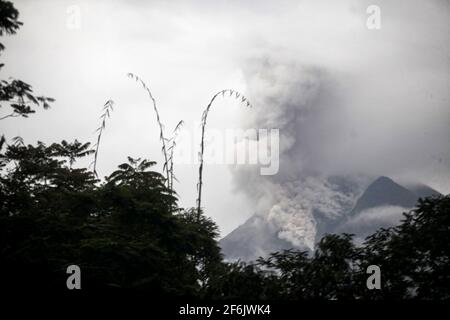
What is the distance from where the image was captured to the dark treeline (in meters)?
12.4

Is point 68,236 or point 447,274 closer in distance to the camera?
point 447,274

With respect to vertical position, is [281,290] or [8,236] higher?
[8,236]

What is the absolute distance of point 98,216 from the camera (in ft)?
79.5

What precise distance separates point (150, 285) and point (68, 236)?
351cm

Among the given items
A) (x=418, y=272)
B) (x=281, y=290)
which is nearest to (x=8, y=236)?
(x=281, y=290)

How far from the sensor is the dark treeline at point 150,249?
1245 cm

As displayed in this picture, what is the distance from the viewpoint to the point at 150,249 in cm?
2044

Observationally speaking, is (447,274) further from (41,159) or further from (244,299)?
(41,159)
